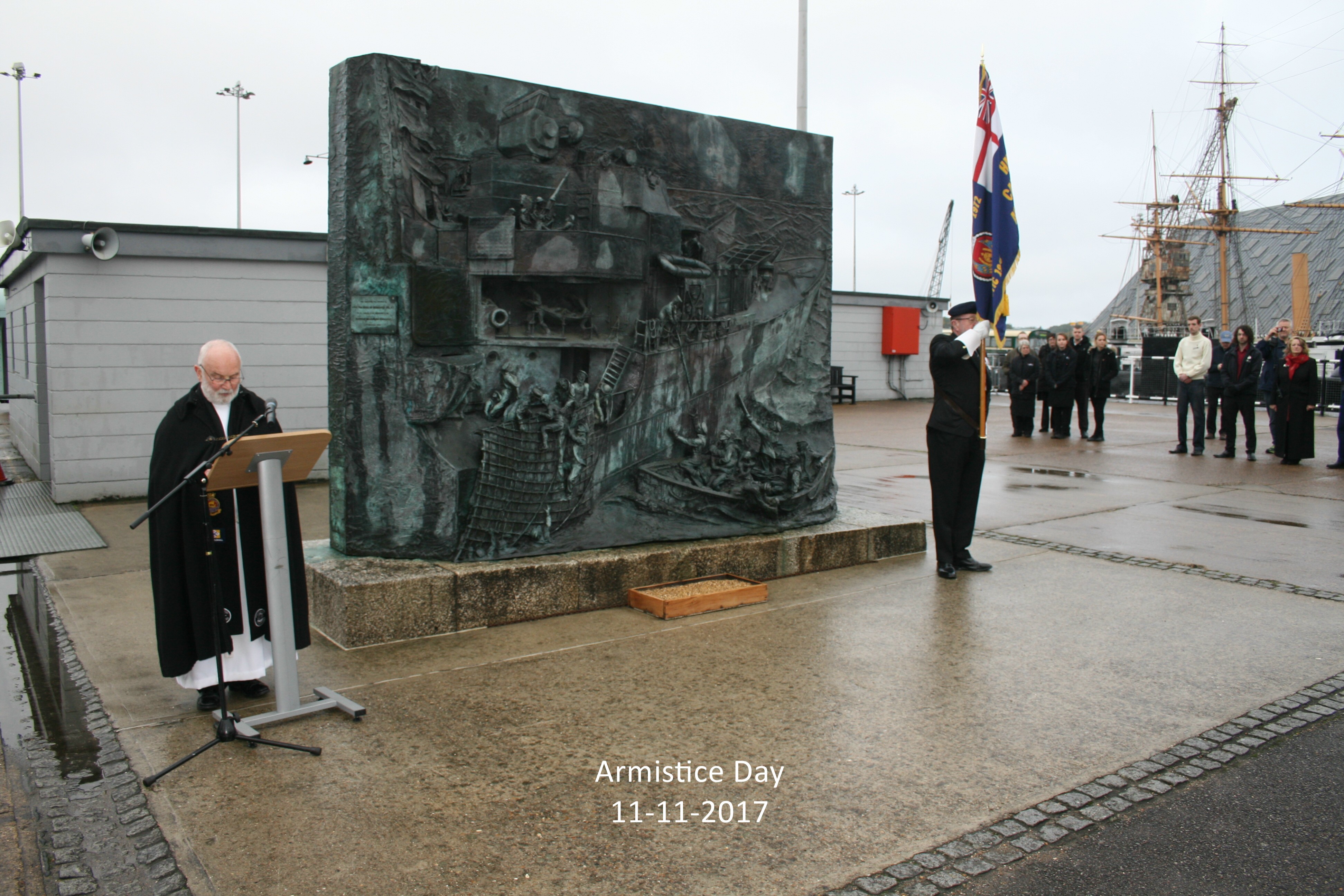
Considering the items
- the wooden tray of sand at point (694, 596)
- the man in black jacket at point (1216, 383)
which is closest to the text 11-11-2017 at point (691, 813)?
the wooden tray of sand at point (694, 596)

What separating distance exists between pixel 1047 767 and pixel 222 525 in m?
3.51

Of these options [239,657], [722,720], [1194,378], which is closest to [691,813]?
[722,720]

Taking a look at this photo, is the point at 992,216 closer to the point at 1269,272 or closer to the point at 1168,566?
the point at 1168,566

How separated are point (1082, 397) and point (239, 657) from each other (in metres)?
15.4

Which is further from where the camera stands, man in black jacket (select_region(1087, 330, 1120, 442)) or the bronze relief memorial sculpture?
man in black jacket (select_region(1087, 330, 1120, 442))

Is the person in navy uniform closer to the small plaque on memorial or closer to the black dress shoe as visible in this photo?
the black dress shoe

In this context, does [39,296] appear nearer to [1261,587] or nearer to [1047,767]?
[1047,767]

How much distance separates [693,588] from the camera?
6.12 metres

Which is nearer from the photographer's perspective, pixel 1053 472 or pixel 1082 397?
pixel 1053 472

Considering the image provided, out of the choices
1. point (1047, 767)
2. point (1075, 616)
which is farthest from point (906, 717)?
point (1075, 616)

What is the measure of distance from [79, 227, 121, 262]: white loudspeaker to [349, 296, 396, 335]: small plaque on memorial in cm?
595

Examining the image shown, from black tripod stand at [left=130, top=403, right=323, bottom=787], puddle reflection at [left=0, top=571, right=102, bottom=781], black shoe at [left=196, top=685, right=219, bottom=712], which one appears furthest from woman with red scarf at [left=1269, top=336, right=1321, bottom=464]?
puddle reflection at [left=0, top=571, right=102, bottom=781]

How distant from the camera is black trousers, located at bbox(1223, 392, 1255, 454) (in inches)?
554

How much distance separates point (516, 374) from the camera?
18.5 feet
